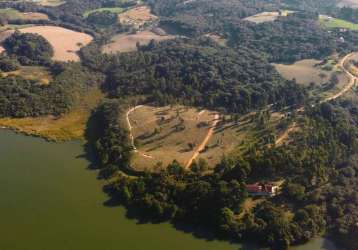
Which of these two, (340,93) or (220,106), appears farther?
(340,93)

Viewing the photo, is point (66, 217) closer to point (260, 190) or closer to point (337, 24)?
point (260, 190)

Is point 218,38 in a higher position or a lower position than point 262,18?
higher

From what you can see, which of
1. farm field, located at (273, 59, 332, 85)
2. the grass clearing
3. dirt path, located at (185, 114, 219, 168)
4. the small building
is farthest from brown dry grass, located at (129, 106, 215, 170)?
farm field, located at (273, 59, 332, 85)

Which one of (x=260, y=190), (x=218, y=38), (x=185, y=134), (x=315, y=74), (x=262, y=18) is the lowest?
(x=262, y=18)

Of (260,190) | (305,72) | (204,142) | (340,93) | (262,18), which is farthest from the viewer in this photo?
(262,18)

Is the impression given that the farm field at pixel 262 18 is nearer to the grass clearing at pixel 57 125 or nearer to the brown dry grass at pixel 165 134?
the brown dry grass at pixel 165 134

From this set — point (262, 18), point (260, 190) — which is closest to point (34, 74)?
point (260, 190)

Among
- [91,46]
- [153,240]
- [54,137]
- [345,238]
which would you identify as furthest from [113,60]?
[345,238]
